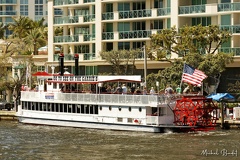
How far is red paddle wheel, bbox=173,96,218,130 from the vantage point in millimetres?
68750

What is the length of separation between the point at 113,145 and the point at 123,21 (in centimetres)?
4078

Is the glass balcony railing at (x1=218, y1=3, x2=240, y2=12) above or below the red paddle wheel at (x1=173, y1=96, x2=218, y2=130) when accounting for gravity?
above

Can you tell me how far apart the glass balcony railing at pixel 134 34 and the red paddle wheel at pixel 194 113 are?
2870 cm

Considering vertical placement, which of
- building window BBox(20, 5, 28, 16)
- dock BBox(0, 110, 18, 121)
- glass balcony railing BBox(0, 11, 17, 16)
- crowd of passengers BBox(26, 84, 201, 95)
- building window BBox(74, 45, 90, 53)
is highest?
building window BBox(20, 5, 28, 16)

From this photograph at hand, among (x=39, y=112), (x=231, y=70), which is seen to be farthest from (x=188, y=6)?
(x=39, y=112)

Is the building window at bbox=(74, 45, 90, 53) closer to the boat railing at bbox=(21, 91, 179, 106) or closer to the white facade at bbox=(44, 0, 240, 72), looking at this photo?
the white facade at bbox=(44, 0, 240, 72)

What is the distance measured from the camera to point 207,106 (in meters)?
70.0

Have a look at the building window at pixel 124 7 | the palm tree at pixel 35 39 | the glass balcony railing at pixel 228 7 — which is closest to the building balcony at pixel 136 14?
the building window at pixel 124 7

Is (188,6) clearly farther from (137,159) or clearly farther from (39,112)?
(137,159)

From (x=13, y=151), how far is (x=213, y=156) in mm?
13347

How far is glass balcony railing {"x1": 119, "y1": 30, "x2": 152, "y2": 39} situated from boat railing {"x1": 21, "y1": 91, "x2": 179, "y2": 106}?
21150mm

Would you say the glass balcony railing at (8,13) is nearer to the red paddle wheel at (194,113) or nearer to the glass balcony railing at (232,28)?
the glass balcony railing at (232,28)

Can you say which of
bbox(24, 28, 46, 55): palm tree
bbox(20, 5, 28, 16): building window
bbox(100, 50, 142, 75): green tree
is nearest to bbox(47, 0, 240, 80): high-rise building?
bbox(100, 50, 142, 75): green tree

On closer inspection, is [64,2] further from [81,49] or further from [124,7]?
[124,7]
